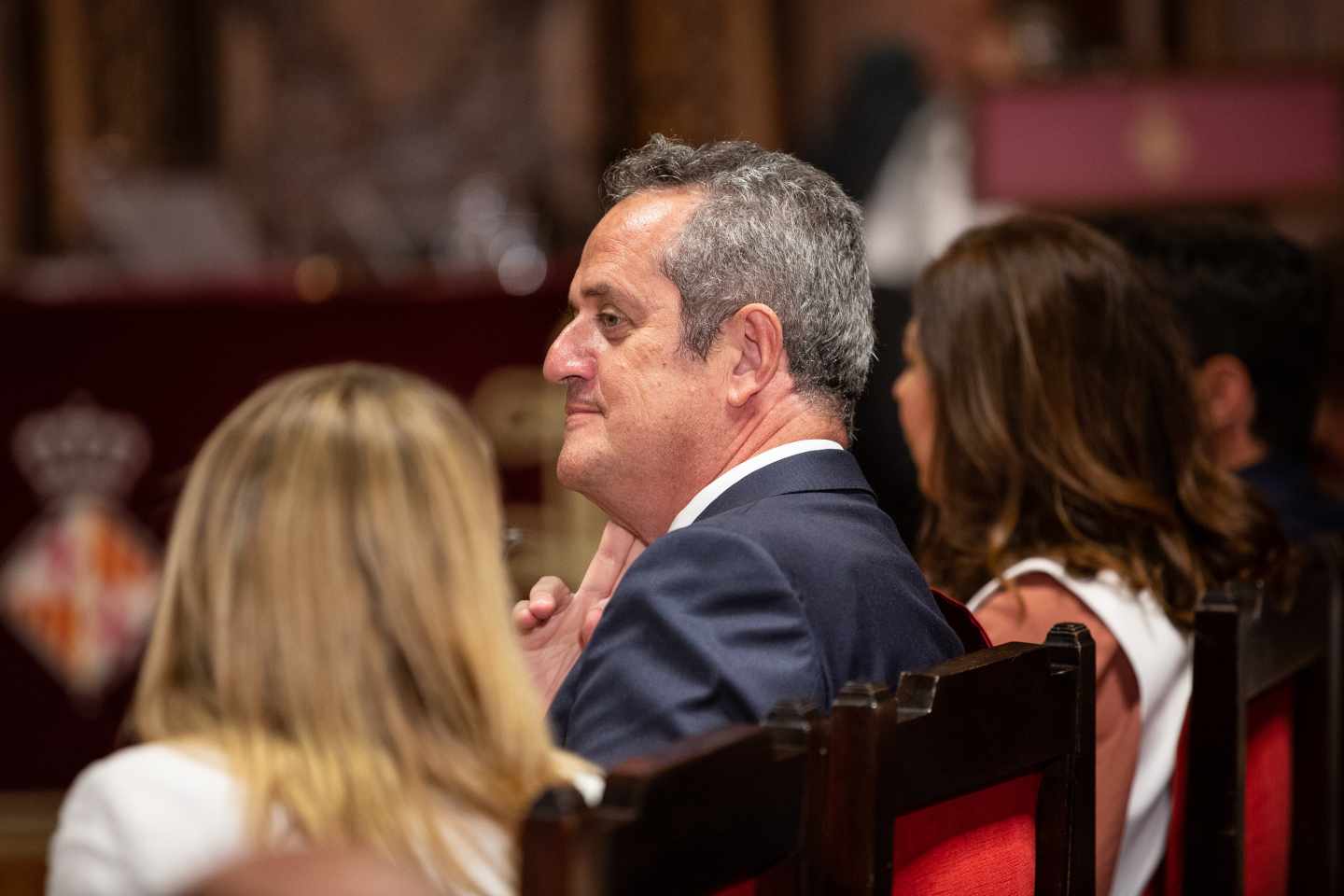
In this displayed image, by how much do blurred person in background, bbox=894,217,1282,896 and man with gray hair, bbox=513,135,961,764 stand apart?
0.97 feet

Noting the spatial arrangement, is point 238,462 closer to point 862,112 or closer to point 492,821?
point 492,821

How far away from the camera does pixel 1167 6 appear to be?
23.6 ft

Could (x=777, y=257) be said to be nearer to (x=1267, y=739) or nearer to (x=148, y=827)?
(x=1267, y=739)

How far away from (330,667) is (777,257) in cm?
87

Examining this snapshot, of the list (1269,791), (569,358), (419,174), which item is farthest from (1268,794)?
(419,174)

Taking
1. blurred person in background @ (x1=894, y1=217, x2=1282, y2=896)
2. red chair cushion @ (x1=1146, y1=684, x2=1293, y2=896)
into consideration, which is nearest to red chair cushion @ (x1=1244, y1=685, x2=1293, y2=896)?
red chair cushion @ (x1=1146, y1=684, x2=1293, y2=896)

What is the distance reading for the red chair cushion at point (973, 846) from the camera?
1405mm

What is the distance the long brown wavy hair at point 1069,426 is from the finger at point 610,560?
0.44m

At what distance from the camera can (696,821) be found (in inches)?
43.7

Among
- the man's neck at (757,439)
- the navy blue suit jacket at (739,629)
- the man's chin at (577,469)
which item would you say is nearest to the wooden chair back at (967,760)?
the navy blue suit jacket at (739,629)

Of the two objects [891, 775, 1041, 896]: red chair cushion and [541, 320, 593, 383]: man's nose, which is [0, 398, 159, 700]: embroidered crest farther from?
[891, 775, 1041, 896]: red chair cushion

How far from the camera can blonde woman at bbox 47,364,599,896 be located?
113 centimetres

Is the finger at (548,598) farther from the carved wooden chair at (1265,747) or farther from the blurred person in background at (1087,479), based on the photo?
the carved wooden chair at (1265,747)

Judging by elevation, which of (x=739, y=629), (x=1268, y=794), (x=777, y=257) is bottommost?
(x=1268, y=794)
